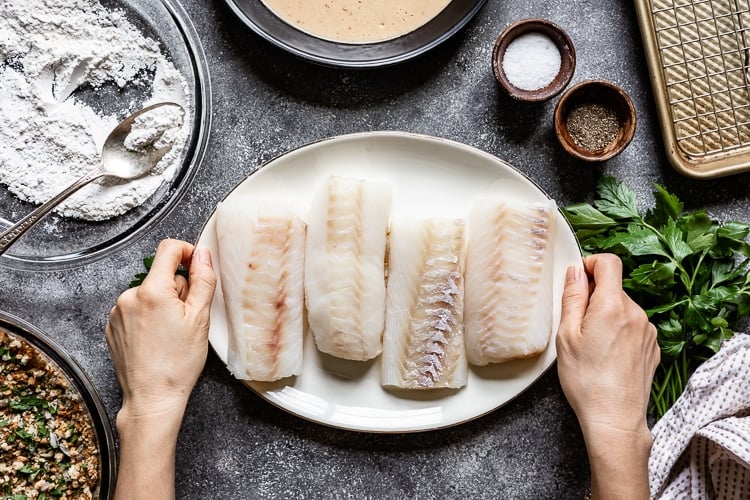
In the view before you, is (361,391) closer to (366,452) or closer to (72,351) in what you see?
(366,452)

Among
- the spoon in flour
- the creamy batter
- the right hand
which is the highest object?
the creamy batter

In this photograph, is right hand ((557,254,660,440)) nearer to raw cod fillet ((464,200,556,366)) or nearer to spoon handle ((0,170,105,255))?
raw cod fillet ((464,200,556,366))

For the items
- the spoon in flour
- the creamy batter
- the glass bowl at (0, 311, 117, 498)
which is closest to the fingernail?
the spoon in flour

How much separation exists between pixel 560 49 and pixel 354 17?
530 millimetres

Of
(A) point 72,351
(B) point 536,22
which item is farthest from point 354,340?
(B) point 536,22

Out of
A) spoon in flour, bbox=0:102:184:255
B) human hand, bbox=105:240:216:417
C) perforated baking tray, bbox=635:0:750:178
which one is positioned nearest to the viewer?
human hand, bbox=105:240:216:417

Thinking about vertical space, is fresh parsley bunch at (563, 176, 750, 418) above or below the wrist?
above

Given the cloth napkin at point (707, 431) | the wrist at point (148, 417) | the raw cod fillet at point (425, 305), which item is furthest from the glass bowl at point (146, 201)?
the cloth napkin at point (707, 431)

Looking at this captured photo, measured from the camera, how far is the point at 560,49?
160cm

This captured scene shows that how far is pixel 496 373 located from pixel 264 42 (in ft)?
3.36

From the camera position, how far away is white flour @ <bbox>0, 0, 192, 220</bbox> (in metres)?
Answer: 1.53

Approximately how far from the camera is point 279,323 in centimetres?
152

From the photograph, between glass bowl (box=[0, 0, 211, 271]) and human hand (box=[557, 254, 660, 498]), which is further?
glass bowl (box=[0, 0, 211, 271])

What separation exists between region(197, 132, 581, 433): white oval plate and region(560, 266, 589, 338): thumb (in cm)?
3
